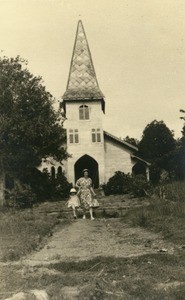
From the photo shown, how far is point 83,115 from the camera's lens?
35969mm

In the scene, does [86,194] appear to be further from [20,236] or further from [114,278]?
[114,278]

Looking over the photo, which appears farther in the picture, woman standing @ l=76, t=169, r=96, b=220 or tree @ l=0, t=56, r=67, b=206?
tree @ l=0, t=56, r=67, b=206

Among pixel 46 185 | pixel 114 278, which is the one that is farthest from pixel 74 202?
pixel 46 185

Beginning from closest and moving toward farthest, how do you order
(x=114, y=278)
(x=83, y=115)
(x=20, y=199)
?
(x=114, y=278)
(x=20, y=199)
(x=83, y=115)

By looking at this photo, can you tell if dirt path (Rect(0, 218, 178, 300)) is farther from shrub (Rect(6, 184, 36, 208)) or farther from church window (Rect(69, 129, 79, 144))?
church window (Rect(69, 129, 79, 144))

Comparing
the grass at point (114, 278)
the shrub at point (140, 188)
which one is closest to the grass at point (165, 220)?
the grass at point (114, 278)

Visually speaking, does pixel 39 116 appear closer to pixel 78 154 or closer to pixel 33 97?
pixel 33 97

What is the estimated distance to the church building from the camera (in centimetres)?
3547

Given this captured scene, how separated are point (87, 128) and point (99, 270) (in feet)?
94.2

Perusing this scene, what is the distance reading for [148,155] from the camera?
2050 inches

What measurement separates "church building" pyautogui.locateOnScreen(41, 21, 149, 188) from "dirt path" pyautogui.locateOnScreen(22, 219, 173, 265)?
70.2 feet

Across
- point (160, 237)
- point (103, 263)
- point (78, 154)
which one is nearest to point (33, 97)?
point (78, 154)

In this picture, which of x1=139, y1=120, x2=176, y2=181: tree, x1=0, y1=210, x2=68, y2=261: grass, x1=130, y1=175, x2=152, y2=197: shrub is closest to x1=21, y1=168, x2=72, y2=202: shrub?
x1=130, y1=175, x2=152, y2=197: shrub

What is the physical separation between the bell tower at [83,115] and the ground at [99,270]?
24164mm
